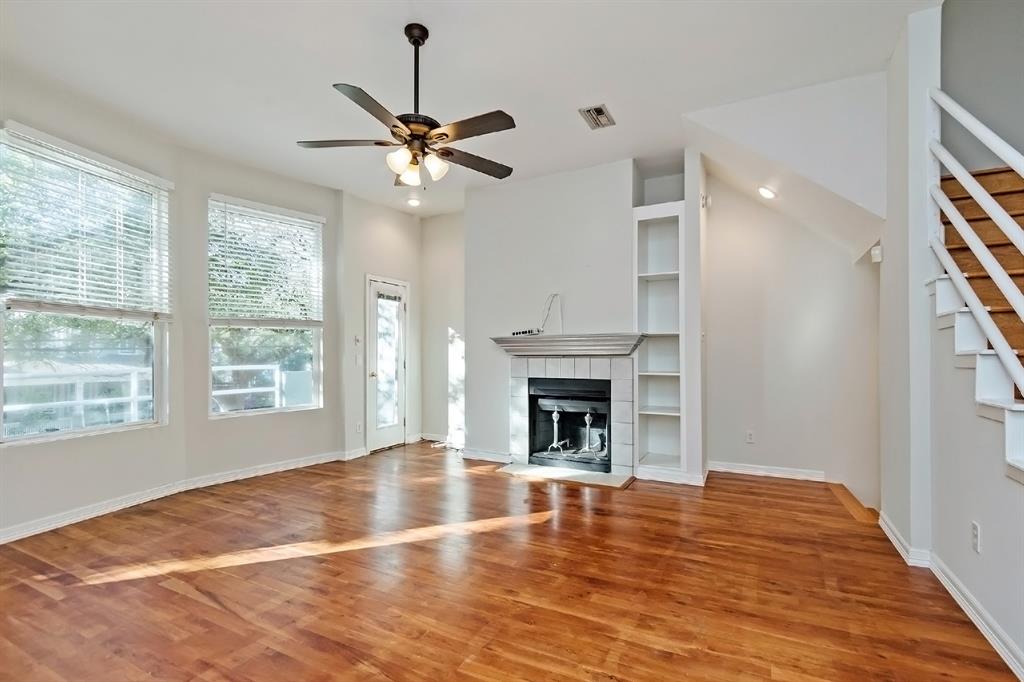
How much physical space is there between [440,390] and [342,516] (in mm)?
3174

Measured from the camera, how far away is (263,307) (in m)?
5.18

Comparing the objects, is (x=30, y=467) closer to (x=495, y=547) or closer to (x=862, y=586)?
(x=495, y=547)

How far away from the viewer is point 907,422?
2.90 meters

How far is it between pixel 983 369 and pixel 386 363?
5605mm

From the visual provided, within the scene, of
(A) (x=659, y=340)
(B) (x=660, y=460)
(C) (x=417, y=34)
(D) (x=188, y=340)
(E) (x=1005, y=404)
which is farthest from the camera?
(A) (x=659, y=340)

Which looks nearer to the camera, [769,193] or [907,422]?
[907,422]

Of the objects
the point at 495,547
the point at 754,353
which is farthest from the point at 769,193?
the point at 495,547

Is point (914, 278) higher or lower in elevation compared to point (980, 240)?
lower

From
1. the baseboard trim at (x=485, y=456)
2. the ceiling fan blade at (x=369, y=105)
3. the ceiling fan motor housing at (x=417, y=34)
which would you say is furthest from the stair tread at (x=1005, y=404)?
the baseboard trim at (x=485, y=456)

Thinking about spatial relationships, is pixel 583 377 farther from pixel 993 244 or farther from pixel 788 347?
pixel 993 244

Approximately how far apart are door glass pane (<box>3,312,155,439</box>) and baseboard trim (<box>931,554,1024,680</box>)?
5465 millimetres

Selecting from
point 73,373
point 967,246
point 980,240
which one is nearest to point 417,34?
point 980,240

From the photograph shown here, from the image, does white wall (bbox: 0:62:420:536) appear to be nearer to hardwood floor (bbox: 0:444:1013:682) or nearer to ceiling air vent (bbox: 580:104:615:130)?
hardwood floor (bbox: 0:444:1013:682)

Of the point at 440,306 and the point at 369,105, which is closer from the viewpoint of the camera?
the point at 369,105
